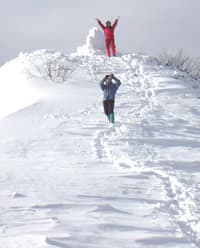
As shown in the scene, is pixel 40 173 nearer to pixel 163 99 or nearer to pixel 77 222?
pixel 77 222

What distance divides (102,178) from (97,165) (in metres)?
1.21

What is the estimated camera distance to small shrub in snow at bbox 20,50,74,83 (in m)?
24.0

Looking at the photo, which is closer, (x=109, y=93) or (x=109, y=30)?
(x=109, y=93)

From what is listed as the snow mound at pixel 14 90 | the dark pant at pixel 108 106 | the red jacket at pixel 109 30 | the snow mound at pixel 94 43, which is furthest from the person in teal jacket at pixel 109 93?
the snow mound at pixel 94 43

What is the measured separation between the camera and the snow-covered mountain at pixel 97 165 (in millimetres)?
6997

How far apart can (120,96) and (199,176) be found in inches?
404

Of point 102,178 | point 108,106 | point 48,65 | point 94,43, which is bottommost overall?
point 102,178

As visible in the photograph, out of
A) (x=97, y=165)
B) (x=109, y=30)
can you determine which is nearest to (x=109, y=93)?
(x=97, y=165)

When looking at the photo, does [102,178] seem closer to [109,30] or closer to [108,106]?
[108,106]

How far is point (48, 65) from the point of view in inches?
968

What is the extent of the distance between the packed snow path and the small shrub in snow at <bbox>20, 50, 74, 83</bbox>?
492 centimetres

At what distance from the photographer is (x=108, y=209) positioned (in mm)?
7898

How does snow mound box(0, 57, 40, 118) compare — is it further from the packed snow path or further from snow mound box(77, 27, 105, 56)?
snow mound box(77, 27, 105, 56)

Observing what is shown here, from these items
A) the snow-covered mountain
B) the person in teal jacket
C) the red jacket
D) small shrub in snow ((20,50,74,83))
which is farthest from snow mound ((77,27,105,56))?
the person in teal jacket
